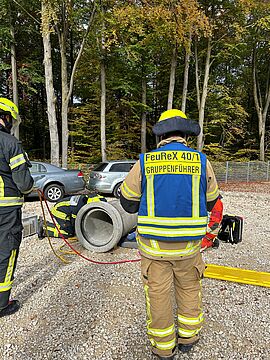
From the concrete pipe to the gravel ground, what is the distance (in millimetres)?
242

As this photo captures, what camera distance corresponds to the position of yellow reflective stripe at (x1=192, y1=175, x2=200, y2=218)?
2314 mm

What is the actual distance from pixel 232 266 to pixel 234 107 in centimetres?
1916

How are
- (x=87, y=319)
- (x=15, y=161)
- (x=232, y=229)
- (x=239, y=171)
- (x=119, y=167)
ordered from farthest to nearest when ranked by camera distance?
1. (x=239, y=171)
2. (x=119, y=167)
3. (x=232, y=229)
4. (x=87, y=319)
5. (x=15, y=161)

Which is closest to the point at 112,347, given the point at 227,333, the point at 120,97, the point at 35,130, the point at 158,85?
the point at 227,333

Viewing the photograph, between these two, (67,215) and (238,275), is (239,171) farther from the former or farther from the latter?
(238,275)

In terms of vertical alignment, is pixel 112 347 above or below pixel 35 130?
below

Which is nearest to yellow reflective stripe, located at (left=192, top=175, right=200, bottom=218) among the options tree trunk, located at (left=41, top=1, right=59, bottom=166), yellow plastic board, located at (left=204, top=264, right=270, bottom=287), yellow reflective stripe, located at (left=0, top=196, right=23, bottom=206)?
yellow reflective stripe, located at (left=0, top=196, right=23, bottom=206)

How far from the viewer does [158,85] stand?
24438mm

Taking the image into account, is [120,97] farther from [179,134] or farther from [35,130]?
[179,134]

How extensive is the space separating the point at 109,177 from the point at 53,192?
2.38m

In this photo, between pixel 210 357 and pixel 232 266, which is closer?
pixel 210 357

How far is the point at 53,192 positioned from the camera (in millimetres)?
10422

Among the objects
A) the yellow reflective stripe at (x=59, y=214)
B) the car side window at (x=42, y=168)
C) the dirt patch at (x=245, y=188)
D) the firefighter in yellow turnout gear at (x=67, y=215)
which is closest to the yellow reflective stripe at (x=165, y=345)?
the firefighter in yellow turnout gear at (x=67, y=215)

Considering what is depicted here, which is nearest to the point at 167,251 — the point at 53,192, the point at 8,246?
the point at 8,246
